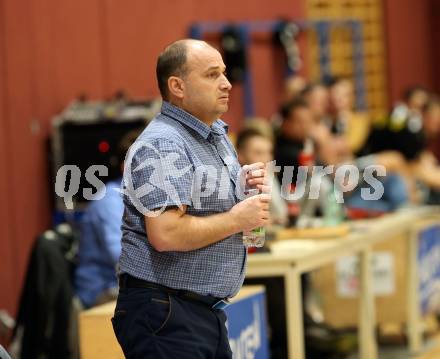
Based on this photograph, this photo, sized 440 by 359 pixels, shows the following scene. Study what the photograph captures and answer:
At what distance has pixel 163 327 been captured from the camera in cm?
270

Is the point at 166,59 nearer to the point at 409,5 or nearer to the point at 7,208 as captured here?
the point at 7,208

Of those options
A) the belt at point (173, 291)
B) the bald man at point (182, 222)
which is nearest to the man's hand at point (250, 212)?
the bald man at point (182, 222)

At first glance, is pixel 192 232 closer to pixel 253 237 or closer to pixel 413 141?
pixel 253 237

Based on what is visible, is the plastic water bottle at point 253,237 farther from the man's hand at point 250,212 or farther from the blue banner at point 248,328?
the blue banner at point 248,328

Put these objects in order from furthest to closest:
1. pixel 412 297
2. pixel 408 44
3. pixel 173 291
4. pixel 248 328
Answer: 1. pixel 408 44
2. pixel 412 297
3. pixel 248 328
4. pixel 173 291

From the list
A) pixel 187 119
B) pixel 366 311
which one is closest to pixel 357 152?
pixel 366 311

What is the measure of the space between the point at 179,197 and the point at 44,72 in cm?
382

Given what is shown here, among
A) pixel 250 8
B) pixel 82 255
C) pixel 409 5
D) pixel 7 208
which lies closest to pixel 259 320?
pixel 82 255

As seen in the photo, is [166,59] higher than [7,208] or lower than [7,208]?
higher

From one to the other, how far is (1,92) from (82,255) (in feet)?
5.71

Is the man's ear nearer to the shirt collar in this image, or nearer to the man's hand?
the shirt collar

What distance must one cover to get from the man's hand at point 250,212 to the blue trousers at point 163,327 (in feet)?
0.93

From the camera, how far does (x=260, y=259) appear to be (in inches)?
176

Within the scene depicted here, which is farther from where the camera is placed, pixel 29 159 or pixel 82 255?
pixel 29 159
